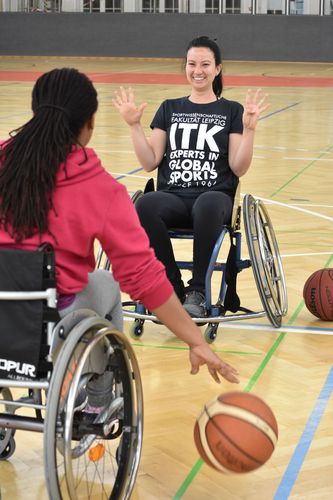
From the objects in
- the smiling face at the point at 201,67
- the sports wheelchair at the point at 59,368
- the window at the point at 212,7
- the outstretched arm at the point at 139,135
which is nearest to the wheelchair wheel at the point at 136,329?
the outstretched arm at the point at 139,135

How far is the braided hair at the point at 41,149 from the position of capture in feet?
7.27

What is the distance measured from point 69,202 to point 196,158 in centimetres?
180

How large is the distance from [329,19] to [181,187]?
1652 centimetres

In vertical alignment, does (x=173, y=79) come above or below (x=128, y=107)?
below

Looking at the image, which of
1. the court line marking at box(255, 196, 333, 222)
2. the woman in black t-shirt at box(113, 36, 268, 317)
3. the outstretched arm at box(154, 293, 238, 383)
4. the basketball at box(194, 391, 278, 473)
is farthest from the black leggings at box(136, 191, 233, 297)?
the court line marking at box(255, 196, 333, 222)

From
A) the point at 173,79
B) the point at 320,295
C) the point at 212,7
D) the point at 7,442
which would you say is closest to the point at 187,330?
the point at 7,442

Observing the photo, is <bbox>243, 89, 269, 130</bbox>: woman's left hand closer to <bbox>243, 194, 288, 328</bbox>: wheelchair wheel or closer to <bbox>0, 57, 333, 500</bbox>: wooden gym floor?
<bbox>243, 194, 288, 328</bbox>: wheelchair wheel

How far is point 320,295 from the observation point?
405 cm

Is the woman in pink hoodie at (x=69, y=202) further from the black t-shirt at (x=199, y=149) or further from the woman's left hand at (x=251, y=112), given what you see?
the black t-shirt at (x=199, y=149)

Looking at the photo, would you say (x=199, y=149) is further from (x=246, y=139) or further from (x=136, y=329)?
(x=136, y=329)

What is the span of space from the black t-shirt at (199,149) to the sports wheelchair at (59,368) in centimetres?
160

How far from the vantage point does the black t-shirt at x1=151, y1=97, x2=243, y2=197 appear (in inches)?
156

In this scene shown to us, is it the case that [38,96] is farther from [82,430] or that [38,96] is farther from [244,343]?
[244,343]

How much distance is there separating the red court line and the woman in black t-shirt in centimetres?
1165
